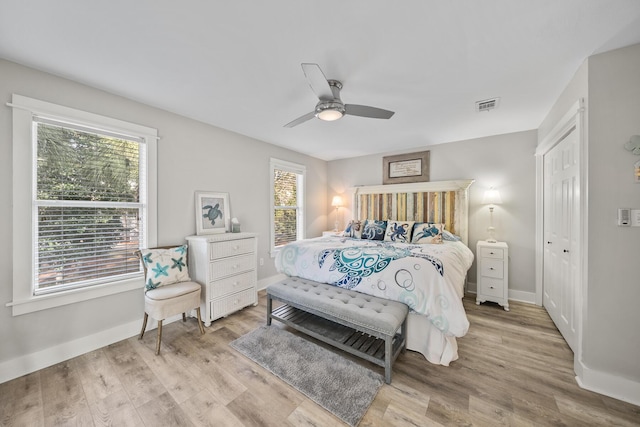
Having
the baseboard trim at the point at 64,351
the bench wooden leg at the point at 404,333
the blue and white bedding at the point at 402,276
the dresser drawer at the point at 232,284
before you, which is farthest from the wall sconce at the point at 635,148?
the baseboard trim at the point at 64,351

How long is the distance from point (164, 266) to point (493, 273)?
4168 millimetres

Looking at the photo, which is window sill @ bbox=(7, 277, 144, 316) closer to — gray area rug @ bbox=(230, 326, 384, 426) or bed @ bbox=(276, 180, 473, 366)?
gray area rug @ bbox=(230, 326, 384, 426)

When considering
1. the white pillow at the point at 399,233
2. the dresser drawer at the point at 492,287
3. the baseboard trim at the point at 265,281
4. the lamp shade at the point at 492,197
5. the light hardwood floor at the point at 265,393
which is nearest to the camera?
the light hardwood floor at the point at 265,393

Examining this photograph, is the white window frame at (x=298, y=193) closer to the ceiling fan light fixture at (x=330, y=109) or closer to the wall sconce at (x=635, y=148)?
the ceiling fan light fixture at (x=330, y=109)

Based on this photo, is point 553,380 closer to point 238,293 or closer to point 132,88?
point 238,293

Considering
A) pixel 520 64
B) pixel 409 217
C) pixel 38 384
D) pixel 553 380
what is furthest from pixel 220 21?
pixel 409 217

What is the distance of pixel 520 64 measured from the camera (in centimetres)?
191

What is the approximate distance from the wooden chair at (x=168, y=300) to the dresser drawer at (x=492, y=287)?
3.69 metres

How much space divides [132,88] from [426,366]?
3.76 m

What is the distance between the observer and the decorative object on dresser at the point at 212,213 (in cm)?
313

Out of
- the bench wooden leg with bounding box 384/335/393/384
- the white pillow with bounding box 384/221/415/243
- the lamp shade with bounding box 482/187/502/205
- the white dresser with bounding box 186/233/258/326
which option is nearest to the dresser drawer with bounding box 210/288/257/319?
the white dresser with bounding box 186/233/258/326

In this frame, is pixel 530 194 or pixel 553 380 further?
pixel 530 194

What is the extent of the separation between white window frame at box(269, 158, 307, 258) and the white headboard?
1079mm

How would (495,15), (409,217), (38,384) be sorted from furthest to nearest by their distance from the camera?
(409,217)
(38,384)
(495,15)
